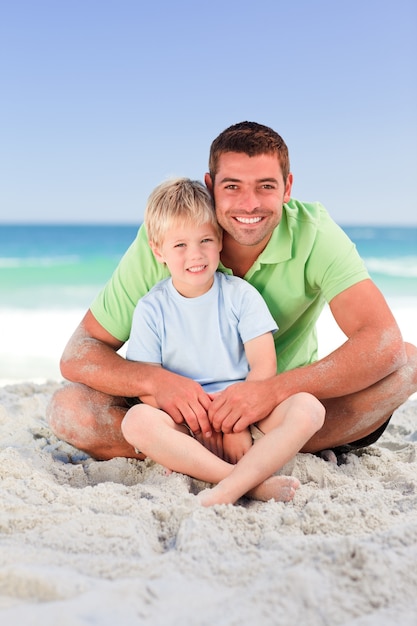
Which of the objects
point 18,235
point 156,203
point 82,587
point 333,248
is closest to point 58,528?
point 82,587

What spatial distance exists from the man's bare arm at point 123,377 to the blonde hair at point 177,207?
52cm

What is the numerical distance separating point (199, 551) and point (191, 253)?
1.18 metres

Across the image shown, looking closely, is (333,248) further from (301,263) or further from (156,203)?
(156,203)

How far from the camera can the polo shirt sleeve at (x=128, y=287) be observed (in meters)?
3.01

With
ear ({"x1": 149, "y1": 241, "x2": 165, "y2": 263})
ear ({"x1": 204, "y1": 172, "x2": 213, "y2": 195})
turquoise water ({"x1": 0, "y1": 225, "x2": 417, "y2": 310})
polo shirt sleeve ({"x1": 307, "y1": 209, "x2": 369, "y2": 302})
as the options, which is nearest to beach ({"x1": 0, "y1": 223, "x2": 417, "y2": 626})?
polo shirt sleeve ({"x1": 307, "y1": 209, "x2": 369, "y2": 302})

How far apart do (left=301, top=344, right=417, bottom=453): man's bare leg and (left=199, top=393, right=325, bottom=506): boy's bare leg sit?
18.3 inches

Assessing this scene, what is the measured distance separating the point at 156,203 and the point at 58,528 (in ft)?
4.33

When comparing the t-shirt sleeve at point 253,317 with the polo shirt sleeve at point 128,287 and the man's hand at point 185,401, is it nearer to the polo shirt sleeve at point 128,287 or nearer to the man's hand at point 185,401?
the man's hand at point 185,401

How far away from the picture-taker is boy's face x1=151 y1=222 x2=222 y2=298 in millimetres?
2699

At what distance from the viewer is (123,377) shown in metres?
2.79

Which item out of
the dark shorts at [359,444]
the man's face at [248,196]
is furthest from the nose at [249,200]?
the dark shorts at [359,444]

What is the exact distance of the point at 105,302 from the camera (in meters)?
3.08

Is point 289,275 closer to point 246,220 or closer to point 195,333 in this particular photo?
point 246,220

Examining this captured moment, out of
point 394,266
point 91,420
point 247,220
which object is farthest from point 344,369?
point 394,266
